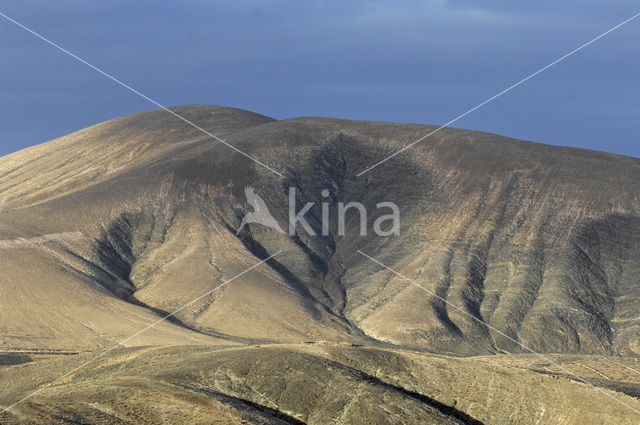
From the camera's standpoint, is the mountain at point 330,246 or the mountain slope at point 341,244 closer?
the mountain at point 330,246

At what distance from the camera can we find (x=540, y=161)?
128m

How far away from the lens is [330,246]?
12450 cm

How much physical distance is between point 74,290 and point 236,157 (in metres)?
43.0

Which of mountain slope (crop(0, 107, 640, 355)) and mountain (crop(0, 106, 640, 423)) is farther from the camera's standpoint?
mountain slope (crop(0, 107, 640, 355))

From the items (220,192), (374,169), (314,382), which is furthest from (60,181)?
(314,382)

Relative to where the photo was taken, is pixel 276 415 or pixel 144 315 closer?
pixel 276 415

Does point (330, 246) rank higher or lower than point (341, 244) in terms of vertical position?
lower

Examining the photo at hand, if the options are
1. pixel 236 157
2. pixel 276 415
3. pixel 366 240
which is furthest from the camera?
pixel 236 157

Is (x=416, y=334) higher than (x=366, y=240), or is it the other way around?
(x=366, y=240)

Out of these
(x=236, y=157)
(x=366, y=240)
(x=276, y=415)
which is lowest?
(x=276, y=415)

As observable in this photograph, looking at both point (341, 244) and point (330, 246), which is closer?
point (330, 246)

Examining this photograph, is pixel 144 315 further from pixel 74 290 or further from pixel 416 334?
pixel 416 334

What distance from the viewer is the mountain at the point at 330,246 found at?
9581cm

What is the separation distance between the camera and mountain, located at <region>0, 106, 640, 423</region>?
95.8 m
